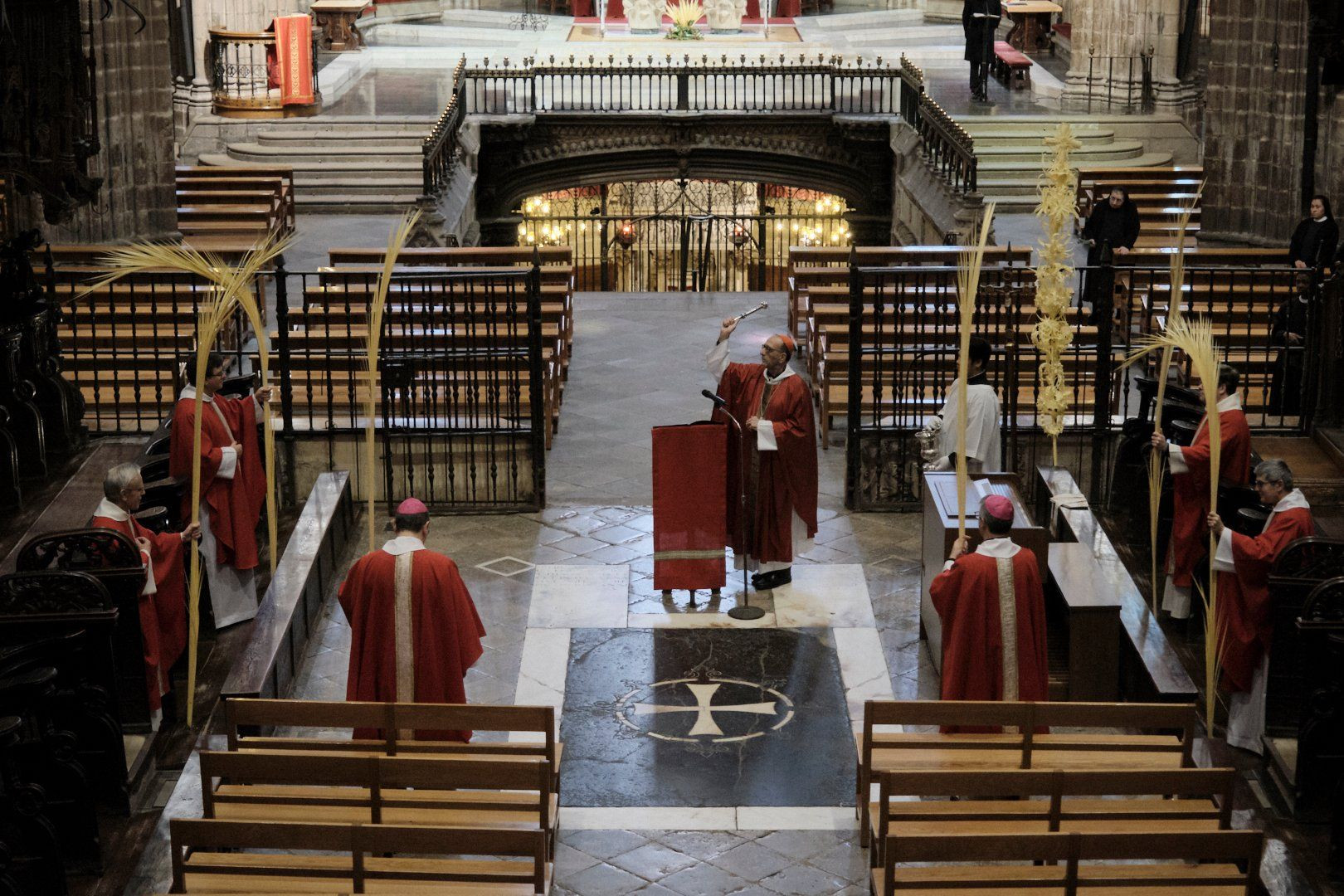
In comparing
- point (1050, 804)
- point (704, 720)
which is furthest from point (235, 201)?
point (1050, 804)

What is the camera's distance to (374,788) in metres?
5.86

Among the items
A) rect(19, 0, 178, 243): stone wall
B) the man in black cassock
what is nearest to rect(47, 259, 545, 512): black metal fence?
rect(19, 0, 178, 243): stone wall

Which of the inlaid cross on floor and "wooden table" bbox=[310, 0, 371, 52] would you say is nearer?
the inlaid cross on floor

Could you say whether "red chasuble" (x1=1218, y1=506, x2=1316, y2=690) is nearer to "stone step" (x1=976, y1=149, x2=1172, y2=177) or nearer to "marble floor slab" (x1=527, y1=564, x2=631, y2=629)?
"marble floor slab" (x1=527, y1=564, x2=631, y2=629)

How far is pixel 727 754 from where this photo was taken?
24.9 ft

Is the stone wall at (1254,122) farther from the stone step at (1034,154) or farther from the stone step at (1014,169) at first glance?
the stone step at (1034,154)

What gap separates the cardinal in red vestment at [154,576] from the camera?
7492mm

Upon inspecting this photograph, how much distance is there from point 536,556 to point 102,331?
5.22m

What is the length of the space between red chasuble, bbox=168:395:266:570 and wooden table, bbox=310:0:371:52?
21440 mm

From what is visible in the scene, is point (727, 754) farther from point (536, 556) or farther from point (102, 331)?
point (102, 331)

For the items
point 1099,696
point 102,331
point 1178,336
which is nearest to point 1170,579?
point 1099,696

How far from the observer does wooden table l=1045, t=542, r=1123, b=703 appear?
7.72m

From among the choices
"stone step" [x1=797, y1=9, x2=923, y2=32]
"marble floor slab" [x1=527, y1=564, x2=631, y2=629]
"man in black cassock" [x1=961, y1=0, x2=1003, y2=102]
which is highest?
"stone step" [x1=797, y1=9, x2=923, y2=32]

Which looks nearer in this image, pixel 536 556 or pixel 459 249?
pixel 536 556
